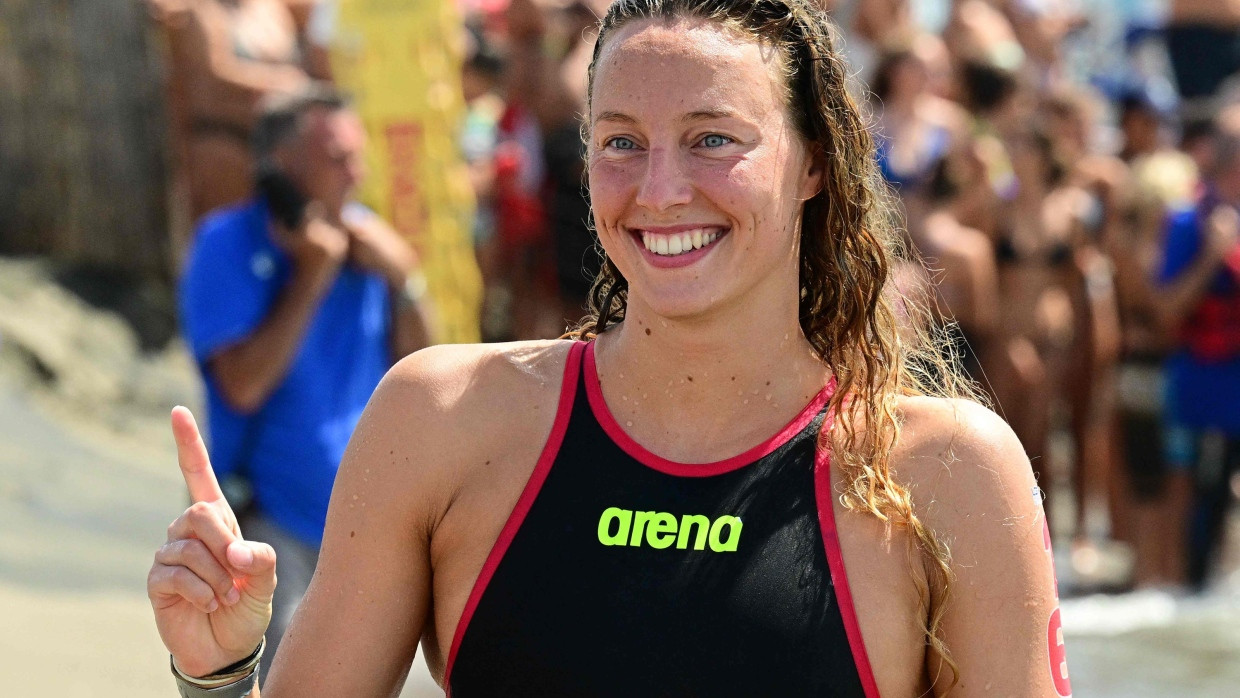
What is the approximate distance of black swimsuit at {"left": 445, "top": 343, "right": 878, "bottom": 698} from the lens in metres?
1.93

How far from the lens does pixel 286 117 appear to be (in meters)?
4.58

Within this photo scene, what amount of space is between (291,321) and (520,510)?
251cm

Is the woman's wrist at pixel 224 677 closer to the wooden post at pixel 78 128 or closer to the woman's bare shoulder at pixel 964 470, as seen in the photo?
the woman's bare shoulder at pixel 964 470

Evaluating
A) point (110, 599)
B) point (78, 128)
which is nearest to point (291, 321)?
point (110, 599)

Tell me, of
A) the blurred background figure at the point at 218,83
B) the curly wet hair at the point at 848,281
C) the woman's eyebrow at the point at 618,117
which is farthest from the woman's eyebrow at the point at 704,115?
the blurred background figure at the point at 218,83

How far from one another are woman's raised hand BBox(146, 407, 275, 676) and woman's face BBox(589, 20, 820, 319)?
0.59 meters

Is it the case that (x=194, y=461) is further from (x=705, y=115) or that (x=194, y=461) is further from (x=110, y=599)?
(x=110, y=599)

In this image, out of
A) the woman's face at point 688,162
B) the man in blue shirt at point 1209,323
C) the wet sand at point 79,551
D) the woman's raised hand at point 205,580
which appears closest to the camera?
the woman's raised hand at point 205,580

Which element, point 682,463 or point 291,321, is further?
point 291,321

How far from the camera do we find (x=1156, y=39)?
934 centimetres

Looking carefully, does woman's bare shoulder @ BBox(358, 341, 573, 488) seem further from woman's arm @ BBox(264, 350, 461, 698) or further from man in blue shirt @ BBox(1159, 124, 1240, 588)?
man in blue shirt @ BBox(1159, 124, 1240, 588)

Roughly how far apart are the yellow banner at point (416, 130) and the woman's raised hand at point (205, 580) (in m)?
4.95

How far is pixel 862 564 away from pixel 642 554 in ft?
0.90

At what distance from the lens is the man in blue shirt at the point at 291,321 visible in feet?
14.3
